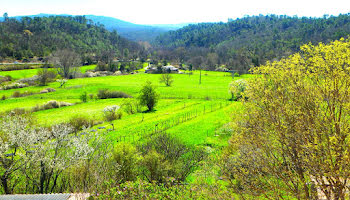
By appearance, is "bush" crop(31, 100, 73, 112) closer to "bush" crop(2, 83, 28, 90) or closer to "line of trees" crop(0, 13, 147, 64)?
"bush" crop(2, 83, 28, 90)

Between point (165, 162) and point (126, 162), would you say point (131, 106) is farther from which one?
point (165, 162)

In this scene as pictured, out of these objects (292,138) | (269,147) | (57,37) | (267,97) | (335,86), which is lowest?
(269,147)

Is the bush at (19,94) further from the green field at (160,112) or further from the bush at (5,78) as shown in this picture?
the bush at (5,78)

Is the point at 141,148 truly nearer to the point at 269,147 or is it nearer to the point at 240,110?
the point at 240,110

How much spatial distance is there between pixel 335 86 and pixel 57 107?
199 ft

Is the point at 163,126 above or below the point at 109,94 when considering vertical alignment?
below

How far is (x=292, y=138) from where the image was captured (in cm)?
1120

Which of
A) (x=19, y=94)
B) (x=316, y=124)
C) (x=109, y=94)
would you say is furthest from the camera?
Result: (x=19, y=94)

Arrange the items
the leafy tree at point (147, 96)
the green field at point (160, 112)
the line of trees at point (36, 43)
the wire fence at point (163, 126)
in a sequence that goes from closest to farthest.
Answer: the wire fence at point (163, 126) < the green field at point (160, 112) < the leafy tree at point (147, 96) < the line of trees at point (36, 43)

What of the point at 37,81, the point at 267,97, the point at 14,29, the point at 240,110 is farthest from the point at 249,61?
the point at 14,29

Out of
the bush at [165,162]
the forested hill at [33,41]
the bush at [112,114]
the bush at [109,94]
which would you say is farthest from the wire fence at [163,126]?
the forested hill at [33,41]

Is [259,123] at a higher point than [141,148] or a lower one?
higher

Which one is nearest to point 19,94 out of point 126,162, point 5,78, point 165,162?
point 5,78

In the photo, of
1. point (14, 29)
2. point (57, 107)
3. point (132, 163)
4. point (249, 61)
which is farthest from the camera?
point (14, 29)
